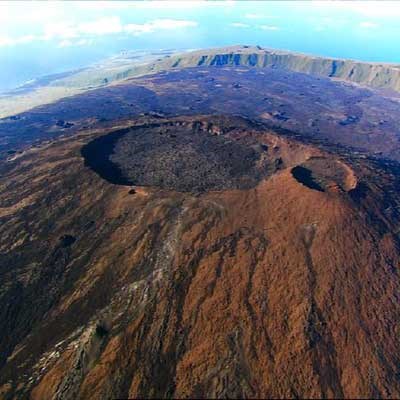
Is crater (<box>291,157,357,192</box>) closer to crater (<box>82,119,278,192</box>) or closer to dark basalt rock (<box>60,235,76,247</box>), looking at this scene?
crater (<box>82,119,278,192</box>)

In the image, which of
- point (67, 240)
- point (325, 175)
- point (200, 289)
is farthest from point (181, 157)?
point (200, 289)

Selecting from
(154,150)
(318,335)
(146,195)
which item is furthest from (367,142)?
(318,335)

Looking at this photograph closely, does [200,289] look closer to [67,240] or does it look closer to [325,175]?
[67,240]

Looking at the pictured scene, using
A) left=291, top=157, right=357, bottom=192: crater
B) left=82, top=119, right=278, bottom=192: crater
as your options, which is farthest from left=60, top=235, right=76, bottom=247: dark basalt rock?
left=291, top=157, right=357, bottom=192: crater

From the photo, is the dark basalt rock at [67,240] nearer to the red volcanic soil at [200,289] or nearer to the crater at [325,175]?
the red volcanic soil at [200,289]

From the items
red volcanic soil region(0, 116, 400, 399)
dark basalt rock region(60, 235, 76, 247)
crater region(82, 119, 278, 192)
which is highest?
red volcanic soil region(0, 116, 400, 399)
